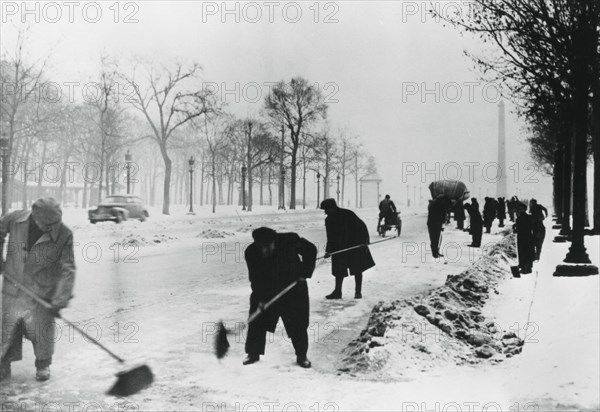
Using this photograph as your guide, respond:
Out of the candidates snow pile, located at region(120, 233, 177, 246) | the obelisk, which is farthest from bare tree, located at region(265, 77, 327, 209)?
the obelisk

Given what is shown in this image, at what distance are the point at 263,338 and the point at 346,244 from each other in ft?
12.9

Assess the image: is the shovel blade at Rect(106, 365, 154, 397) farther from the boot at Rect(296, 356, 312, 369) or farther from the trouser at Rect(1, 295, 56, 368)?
the boot at Rect(296, 356, 312, 369)

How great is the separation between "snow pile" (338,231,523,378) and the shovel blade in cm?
176

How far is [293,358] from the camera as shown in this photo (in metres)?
6.10

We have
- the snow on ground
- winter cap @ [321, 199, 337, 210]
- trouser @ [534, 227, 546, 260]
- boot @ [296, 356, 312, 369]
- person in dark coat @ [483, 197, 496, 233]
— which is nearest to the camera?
the snow on ground

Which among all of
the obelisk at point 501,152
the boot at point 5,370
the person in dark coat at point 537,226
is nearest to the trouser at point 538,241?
the person in dark coat at point 537,226

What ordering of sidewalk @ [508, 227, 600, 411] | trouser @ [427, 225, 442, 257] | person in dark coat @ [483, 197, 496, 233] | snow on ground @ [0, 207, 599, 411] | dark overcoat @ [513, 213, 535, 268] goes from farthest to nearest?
person in dark coat @ [483, 197, 496, 233] → trouser @ [427, 225, 442, 257] → dark overcoat @ [513, 213, 535, 268] → snow on ground @ [0, 207, 599, 411] → sidewalk @ [508, 227, 600, 411]

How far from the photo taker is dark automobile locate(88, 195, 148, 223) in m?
28.4

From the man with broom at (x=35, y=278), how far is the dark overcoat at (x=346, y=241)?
16.1 feet

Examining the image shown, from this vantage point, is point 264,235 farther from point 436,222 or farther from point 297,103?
point 297,103

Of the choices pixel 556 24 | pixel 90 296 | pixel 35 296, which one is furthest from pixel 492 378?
pixel 556 24

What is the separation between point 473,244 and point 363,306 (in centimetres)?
1116

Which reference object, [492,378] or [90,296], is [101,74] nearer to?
[90,296]

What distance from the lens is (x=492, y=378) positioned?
5461mm
